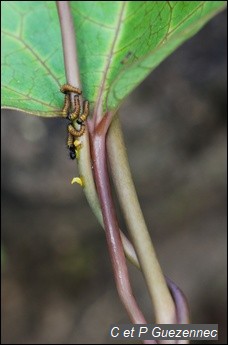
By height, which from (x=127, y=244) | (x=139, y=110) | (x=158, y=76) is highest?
(x=158, y=76)

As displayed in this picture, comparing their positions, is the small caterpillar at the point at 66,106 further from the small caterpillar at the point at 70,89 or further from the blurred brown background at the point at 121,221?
the blurred brown background at the point at 121,221

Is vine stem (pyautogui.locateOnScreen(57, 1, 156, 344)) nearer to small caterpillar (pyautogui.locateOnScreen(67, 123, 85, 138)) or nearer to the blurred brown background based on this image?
small caterpillar (pyautogui.locateOnScreen(67, 123, 85, 138))

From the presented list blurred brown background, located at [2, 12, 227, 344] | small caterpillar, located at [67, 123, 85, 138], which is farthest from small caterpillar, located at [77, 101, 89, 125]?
blurred brown background, located at [2, 12, 227, 344]

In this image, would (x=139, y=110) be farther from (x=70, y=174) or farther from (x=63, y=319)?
(x=63, y=319)

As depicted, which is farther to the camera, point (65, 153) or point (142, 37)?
point (65, 153)

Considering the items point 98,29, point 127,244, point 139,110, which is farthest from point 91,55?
point 139,110

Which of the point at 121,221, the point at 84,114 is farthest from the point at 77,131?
the point at 121,221

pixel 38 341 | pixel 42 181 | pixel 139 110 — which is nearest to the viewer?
pixel 38 341
